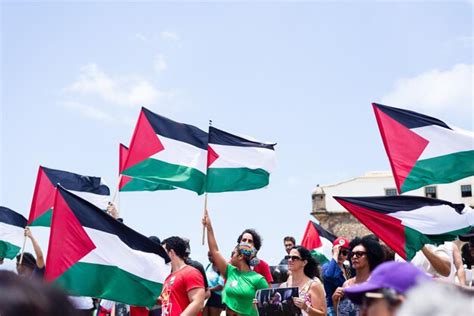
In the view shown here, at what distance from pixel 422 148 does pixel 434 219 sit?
1.56m

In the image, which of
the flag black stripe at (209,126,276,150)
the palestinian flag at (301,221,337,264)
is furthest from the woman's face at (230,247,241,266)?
the palestinian flag at (301,221,337,264)

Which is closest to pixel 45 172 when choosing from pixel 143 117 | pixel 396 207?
pixel 143 117

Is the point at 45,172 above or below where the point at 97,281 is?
above

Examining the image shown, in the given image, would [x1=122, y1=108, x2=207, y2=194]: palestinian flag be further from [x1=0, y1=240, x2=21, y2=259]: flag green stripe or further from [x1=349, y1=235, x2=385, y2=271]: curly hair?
[x1=349, y1=235, x2=385, y2=271]: curly hair

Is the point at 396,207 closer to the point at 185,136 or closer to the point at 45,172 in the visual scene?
the point at 185,136

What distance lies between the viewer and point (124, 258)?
7.54 meters

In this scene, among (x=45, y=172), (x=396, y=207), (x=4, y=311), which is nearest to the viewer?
(x=4, y=311)

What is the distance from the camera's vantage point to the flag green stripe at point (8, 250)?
38.7 ft

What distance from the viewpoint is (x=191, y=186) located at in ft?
32.8

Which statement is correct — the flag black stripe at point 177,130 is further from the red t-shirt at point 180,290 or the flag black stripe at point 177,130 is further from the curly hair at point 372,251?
the curly hair at point 372,251

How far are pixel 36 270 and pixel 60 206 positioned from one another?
78.3 inches

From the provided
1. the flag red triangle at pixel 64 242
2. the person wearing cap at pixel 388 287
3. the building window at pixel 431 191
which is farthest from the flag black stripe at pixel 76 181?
the building window at pixel 431 191

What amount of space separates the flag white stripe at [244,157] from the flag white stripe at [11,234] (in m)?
4.03

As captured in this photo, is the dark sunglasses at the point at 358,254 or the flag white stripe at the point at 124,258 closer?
the dark sunglasses at the point at 358,254
